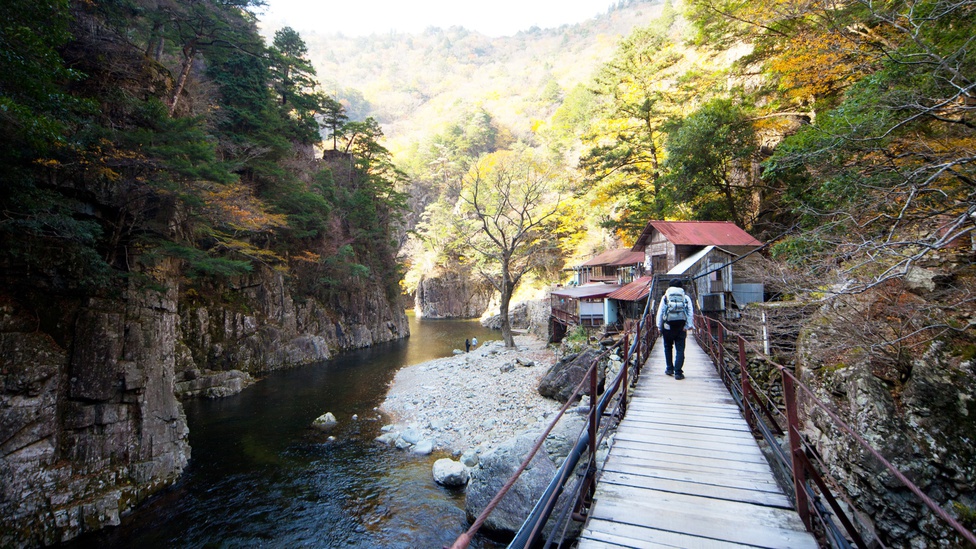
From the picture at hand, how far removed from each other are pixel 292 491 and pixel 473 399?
Result: 21.8 ft

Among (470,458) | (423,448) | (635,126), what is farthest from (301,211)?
(635,126)

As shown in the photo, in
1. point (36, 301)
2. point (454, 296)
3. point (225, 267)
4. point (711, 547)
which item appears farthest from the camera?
point (454, 296)

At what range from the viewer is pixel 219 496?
28.3 feet

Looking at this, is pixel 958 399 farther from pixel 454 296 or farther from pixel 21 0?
pixel 454 296

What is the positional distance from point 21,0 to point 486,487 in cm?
1183

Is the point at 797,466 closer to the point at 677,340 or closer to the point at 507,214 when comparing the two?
the point at 677,340

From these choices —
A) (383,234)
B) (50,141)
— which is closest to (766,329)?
(50,141)

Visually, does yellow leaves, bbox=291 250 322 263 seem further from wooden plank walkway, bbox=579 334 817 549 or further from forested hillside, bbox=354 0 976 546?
wooden plank walkway, bbox=579 334 817 549

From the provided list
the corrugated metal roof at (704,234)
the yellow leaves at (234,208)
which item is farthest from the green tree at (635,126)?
the yellow leaves at (234,208)

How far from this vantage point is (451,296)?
46.7 m

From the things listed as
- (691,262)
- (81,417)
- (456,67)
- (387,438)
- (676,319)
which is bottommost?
(387,438)

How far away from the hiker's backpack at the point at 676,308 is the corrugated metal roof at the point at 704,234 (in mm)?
9471

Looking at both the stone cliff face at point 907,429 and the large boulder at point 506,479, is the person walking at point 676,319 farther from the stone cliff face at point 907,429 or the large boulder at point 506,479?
the large boulder at point 506,479

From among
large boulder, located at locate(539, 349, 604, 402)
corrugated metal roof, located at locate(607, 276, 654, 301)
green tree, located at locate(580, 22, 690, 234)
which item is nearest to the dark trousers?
large boulder, located at locate(539, 349, 604, 402)
